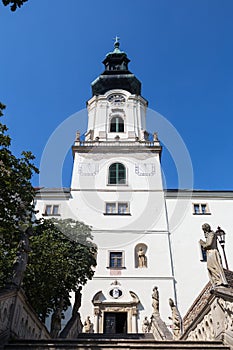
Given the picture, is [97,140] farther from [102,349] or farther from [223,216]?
[102,349]

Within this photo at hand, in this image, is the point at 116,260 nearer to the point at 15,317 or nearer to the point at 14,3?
the point at 15,317

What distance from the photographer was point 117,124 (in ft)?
128

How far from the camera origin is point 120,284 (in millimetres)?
24641

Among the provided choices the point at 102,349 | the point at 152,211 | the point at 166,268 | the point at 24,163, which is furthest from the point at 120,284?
the point at 102,349

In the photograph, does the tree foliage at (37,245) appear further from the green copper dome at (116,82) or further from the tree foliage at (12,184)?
the green copper dome at (116,82)

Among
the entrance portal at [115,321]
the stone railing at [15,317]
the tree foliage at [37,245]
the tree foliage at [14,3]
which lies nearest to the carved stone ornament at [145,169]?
the tree foliage at [37,245]

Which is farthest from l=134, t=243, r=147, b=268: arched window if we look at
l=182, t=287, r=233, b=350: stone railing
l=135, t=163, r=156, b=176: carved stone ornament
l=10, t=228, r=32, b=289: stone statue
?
l=10, t=228, r=32, b=289: stone statue

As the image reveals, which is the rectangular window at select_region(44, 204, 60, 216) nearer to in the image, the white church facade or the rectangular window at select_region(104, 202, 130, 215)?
the white church facade

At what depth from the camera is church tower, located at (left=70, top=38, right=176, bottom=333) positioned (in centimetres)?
2375

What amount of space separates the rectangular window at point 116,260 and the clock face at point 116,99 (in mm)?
21590

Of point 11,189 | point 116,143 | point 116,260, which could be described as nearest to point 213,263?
point 11,189

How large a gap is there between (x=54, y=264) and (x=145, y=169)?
18865 mm

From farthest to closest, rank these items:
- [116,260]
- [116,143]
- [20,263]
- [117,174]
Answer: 1. [116,143]
2. [117,174]
3. [116,260]
4. [20,263]

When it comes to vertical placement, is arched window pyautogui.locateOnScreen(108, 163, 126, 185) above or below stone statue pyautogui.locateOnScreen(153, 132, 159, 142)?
below
